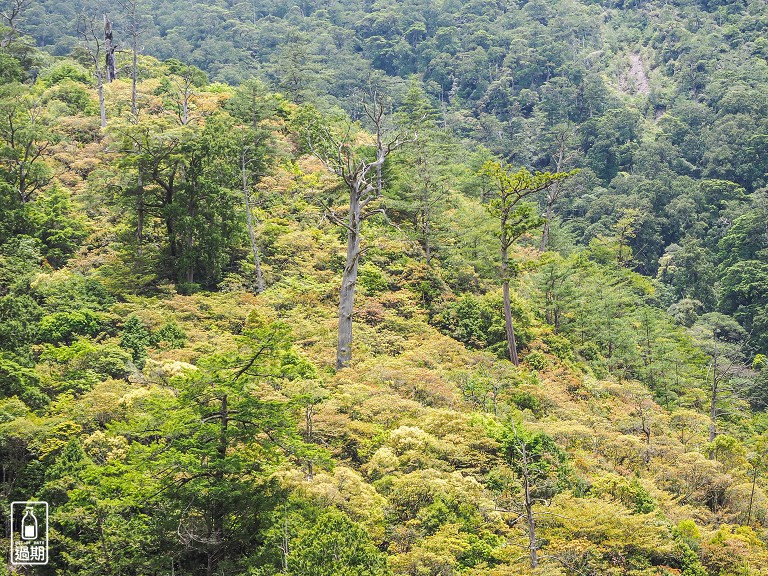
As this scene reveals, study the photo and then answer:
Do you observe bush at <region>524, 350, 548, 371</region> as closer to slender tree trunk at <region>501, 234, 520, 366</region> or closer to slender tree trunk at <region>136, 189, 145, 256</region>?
slender tree trunk at <region>501, 234, 520, 366</region>

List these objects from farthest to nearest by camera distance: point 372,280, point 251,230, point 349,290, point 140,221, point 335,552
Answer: point 372,280
point 251,230
point 140,221
point 349,290
point 335,552

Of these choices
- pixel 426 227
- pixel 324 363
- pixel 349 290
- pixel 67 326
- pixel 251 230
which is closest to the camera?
pixel 67 326

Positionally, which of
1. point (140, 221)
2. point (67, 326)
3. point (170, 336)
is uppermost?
point (140, 221)

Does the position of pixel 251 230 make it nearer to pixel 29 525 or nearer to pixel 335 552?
pixel 29 525

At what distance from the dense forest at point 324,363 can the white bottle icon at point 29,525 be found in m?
0.39

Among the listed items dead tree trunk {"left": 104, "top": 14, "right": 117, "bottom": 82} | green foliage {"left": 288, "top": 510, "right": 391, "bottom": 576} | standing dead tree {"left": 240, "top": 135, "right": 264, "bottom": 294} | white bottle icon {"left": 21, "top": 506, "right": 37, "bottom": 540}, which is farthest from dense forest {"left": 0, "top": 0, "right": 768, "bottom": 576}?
white bottle icon {"left": 21, "top": 506, "right": 37, "bottom": 540}

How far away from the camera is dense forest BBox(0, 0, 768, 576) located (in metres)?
11.4

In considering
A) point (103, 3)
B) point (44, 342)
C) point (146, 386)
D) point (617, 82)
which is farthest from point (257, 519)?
point (103, 3)

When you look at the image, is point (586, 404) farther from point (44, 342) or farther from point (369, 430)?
point (44, 342)

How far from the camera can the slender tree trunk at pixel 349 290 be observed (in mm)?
19969

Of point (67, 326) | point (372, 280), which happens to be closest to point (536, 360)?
point (372, 280)

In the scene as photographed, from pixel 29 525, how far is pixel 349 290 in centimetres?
1057

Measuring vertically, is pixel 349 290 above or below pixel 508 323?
above

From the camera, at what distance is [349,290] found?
2036cm
